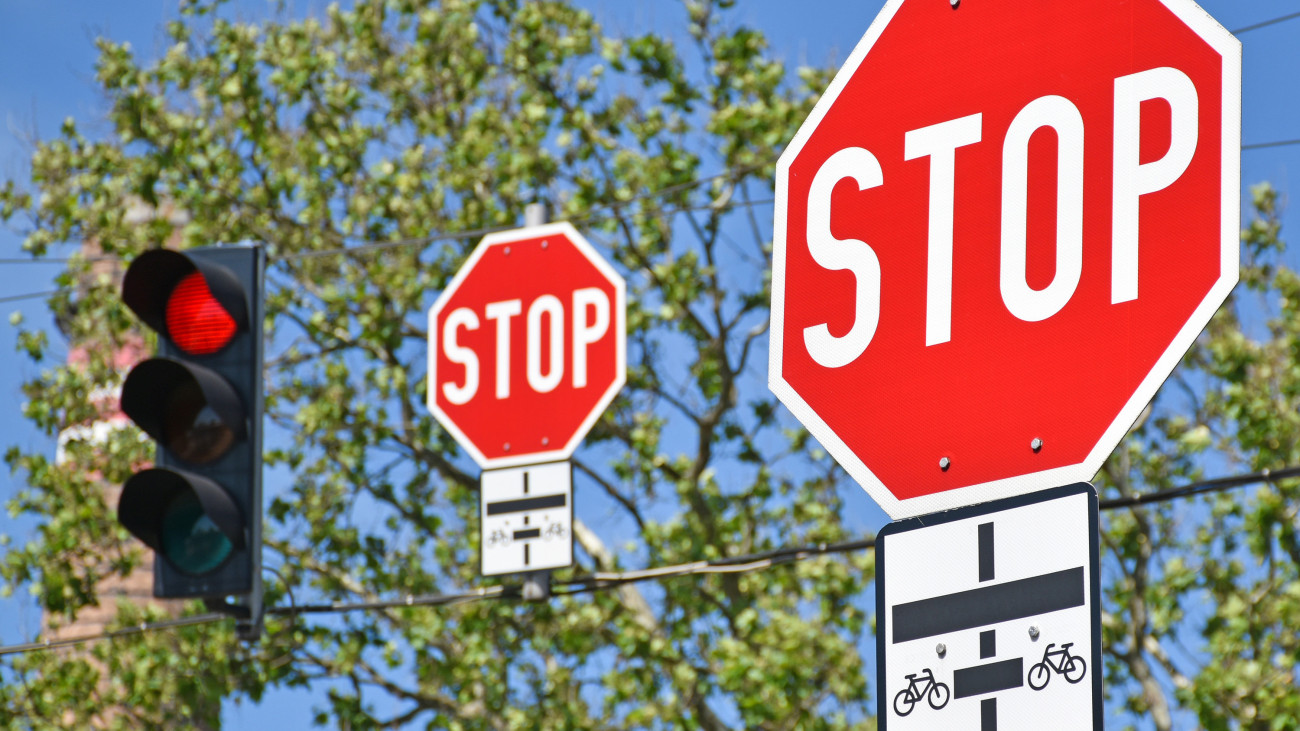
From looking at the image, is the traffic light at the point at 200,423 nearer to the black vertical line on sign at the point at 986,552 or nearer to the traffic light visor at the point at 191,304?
the traffic light visor at the point at 191,304

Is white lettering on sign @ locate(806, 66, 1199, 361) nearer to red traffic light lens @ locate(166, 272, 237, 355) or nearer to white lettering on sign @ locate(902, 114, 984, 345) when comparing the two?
white lettering on sign @ locate(902, 114, 984, 345)

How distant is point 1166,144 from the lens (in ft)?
6.97

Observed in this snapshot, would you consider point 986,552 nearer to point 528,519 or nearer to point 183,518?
point 183,518

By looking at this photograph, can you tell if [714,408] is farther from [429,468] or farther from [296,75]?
A: [296,75]

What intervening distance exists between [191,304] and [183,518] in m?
0.65

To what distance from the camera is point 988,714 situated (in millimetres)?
1990

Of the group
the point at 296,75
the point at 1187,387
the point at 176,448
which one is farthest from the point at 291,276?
the point at 176,448

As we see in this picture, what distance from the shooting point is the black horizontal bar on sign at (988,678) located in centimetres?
199

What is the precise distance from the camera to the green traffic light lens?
4730 millimetres

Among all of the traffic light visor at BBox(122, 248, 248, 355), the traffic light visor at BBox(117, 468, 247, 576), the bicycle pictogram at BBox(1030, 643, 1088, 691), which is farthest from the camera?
the traffic light visor at BBox(122, 248, 248, 355)

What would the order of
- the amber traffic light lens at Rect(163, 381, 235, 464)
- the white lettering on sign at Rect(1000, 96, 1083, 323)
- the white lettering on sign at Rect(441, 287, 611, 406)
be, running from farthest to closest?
the white lettering on sign at Rect(441, 287, 611, 406)
the amber traffic light lens at Rect(163, 381, 235, 464)
the white lettering on sign at Rect(1000, 96, 1083, 323)

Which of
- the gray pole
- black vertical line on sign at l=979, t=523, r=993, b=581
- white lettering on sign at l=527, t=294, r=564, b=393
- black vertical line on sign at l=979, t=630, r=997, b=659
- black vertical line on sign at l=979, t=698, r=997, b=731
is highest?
white lettering on sign at l=527, t=294, r=564, b=393

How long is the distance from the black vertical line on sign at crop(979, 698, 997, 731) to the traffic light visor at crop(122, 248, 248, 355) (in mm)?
3380

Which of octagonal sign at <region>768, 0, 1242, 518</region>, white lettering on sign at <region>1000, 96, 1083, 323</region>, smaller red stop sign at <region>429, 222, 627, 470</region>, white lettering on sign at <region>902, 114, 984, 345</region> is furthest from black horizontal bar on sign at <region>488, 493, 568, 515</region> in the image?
white lettering on sign at <region>1000, 96, 1083, 323</region>
